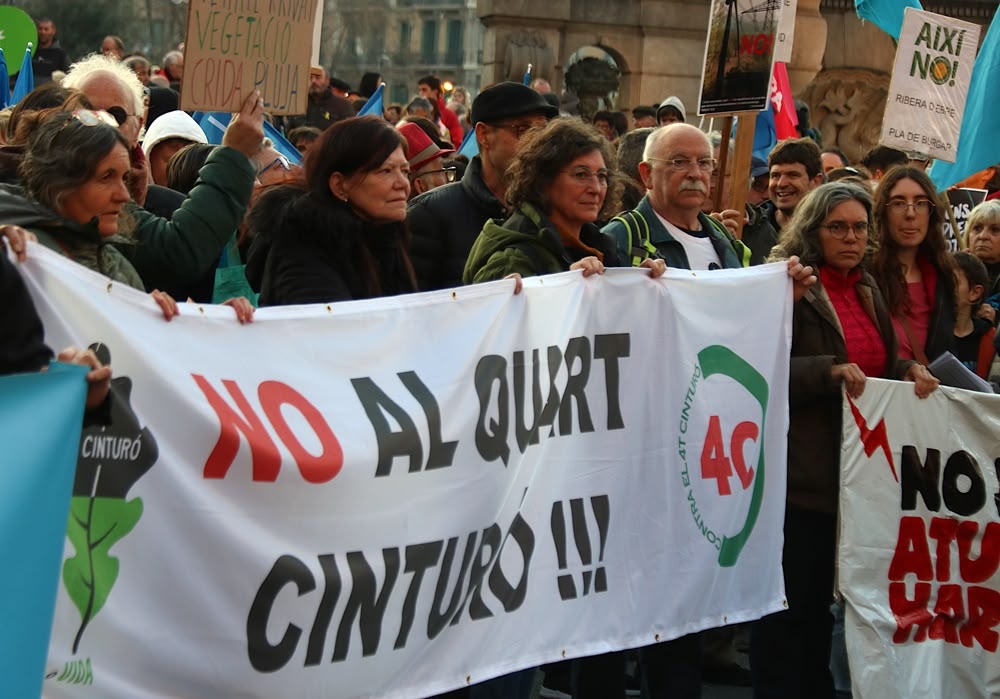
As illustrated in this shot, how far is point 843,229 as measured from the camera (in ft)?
18.4

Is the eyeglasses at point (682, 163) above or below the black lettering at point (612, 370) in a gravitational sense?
above

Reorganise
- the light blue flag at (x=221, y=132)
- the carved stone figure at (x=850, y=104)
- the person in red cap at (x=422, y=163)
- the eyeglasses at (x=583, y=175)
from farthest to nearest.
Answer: the carved stone figure at (x=850, y=104)
the light blue flag at (x=221, y=132)
the person in red cap at (x=422, y=163)
the eyeglasses at (x=583, y=175)

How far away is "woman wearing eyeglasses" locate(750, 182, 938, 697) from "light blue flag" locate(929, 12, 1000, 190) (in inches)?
138

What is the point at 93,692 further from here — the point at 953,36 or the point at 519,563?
the point at 953,36

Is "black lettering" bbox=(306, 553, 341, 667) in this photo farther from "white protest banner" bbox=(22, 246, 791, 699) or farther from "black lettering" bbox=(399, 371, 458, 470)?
"black lettering" bbox=(399, 371, 458, 470)

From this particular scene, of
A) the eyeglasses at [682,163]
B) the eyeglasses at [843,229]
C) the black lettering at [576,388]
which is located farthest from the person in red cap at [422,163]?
the black lettering at [576,388]

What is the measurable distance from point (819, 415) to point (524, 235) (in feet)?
4.48

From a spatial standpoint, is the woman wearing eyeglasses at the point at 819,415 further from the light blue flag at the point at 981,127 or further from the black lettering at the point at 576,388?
the light blue flag at the point at 981,127

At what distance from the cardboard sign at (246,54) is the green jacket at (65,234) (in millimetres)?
946

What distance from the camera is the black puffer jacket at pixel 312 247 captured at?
4559mm

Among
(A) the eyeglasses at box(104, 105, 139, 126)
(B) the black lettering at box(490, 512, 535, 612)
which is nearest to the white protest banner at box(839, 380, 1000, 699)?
(B) the black lettering at box(490, 512, 535, 612)

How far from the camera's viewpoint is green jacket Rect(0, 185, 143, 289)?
3.99m

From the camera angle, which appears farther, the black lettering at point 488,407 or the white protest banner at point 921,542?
the white protest banner at point 921,542

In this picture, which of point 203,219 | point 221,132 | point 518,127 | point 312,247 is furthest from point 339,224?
point 221,132
